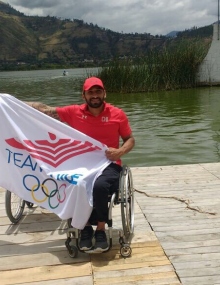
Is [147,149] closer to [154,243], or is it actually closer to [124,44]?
[154,243]

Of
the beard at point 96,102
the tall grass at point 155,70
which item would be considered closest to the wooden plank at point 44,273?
the beard at point 96,102

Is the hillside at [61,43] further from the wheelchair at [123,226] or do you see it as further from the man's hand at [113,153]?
the wheelchair at [123,226]

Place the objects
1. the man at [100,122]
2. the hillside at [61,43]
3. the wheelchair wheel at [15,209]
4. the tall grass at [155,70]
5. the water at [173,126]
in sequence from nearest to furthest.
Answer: the man at [100,122] → the wheelchair wheel at [15,209] → the water at [173,126] → the tall grass at [155,70] → the hillside at [61,43]

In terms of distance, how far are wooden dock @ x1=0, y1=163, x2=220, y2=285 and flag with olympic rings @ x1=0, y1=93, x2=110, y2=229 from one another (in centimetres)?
41

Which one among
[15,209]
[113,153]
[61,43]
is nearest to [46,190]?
[113,153]

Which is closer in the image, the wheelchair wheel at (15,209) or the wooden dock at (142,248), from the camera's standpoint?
the wooden dock at (142,248)

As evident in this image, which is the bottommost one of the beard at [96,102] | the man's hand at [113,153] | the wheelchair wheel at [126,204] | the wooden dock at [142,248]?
the wooden dock at [142,248]

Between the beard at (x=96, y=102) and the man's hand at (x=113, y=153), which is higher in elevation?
the beard at (x=96, y=102)

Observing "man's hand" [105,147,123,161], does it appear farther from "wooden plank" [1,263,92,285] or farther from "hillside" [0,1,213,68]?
"hillside" [0,1,213,68]

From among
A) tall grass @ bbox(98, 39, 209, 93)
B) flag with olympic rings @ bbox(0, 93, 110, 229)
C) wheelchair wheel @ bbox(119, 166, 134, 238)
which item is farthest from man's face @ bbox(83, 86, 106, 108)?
tall grass @ bbox(98, 39, 209, 93)

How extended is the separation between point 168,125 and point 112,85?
9725 mm

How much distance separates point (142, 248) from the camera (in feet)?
10.5

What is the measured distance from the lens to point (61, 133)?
Result: 3393mm

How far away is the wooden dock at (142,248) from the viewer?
279cm
